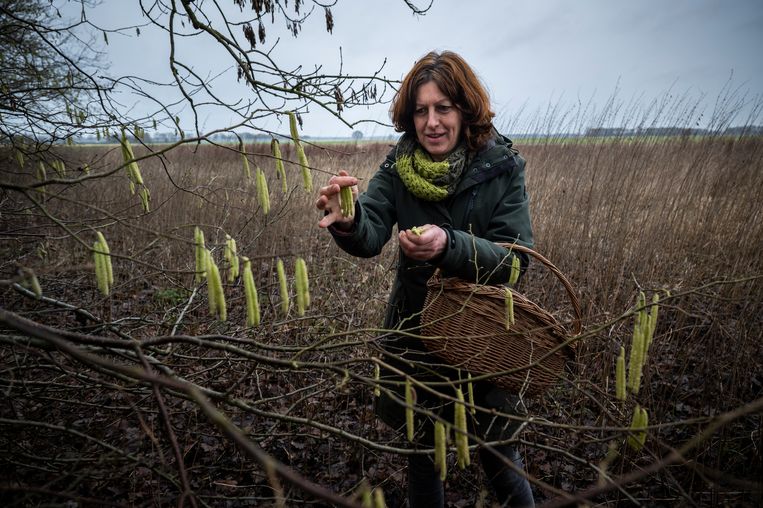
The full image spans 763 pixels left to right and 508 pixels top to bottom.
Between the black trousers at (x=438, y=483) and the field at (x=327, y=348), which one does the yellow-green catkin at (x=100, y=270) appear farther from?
the black trousers at (x=438, y=483)

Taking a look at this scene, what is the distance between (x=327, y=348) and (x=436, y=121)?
101 centimetres

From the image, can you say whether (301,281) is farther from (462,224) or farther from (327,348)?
(462,224)

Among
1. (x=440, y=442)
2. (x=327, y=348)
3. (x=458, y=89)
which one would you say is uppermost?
(x=458, y=89)

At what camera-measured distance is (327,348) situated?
3.67 ft

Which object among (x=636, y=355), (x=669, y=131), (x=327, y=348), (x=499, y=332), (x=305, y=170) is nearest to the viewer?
(x=636, y=355)

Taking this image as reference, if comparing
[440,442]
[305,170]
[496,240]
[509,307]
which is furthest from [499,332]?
[305,170]

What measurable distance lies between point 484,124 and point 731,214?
303 centimetres

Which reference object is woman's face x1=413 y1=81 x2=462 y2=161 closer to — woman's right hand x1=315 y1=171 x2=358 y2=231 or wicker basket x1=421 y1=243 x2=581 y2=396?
woman's right hand x1=315 y1=171 x2=358 y2=231

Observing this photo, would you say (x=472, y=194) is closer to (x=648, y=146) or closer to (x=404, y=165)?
(x=404, y=165)

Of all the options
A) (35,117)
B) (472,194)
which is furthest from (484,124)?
(35,117)

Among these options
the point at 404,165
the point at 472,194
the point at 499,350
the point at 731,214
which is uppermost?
the point at 404,165

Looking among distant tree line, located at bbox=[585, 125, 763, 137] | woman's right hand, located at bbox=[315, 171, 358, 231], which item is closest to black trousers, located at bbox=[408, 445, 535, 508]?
woman's right hand, located at bbox=[315, 171, 358, 231]

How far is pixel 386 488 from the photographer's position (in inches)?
86.7

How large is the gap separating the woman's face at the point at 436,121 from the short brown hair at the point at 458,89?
0.08 ft
